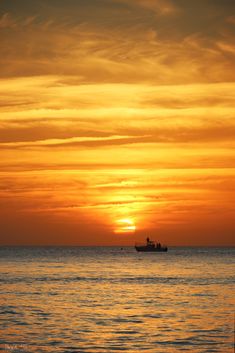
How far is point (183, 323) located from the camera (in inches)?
1829

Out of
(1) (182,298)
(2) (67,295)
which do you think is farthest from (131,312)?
(2) (67,295)

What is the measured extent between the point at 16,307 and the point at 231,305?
1832 centimetres

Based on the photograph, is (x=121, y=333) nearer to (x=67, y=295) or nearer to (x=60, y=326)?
(x=60, y=326)

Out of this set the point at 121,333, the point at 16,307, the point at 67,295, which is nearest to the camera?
the point at 121,333

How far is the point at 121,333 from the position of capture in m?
42.0

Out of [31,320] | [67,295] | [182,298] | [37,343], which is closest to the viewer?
[37,343]

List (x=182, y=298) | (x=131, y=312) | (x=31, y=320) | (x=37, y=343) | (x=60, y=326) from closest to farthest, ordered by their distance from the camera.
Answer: (x=37, y=343) → (x=60, y=326) → (x=31, y=320) → (x=131, y=312) → (x=182, y=298)

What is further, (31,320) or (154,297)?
(154,297)

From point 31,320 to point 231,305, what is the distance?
18722 mm

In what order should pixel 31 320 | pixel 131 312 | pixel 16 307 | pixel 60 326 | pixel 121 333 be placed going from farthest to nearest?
pixel 16 307
pixel 131 312
pixel 31 320
pixel 60 326
pixel 121 333

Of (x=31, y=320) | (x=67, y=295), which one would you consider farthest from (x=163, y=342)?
(x=67, y=295)

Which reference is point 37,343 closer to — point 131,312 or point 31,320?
point 31,320

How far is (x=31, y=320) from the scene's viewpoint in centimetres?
4875

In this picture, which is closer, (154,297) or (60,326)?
(60,326)
